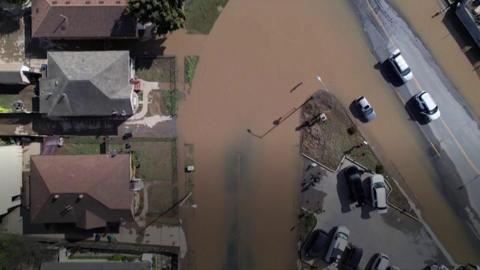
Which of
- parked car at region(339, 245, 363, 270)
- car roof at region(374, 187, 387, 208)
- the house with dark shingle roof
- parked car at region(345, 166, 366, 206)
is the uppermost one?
the house with dark shingle roof

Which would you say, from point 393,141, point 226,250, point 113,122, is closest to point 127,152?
point 113,122

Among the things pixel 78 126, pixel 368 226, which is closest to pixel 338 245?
pixel 368 226

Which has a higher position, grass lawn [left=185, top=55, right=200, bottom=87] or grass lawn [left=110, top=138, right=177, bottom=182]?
grass lawn [left=185, top=55, right=200, bottom=87]

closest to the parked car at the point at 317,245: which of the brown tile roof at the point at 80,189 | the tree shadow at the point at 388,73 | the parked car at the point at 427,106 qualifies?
the parked car at the point at 427,106

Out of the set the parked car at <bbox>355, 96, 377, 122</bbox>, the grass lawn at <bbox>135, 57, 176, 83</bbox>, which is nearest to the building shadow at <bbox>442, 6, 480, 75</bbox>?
the parked car at <bbox>355, 96, 377, 122</bbox>

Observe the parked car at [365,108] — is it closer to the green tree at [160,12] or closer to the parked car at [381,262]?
the parked car at [381,262]

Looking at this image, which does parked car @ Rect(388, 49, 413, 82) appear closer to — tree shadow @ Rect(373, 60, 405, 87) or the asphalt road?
tree shadow @ Rect(373, 60, 405, 87)
